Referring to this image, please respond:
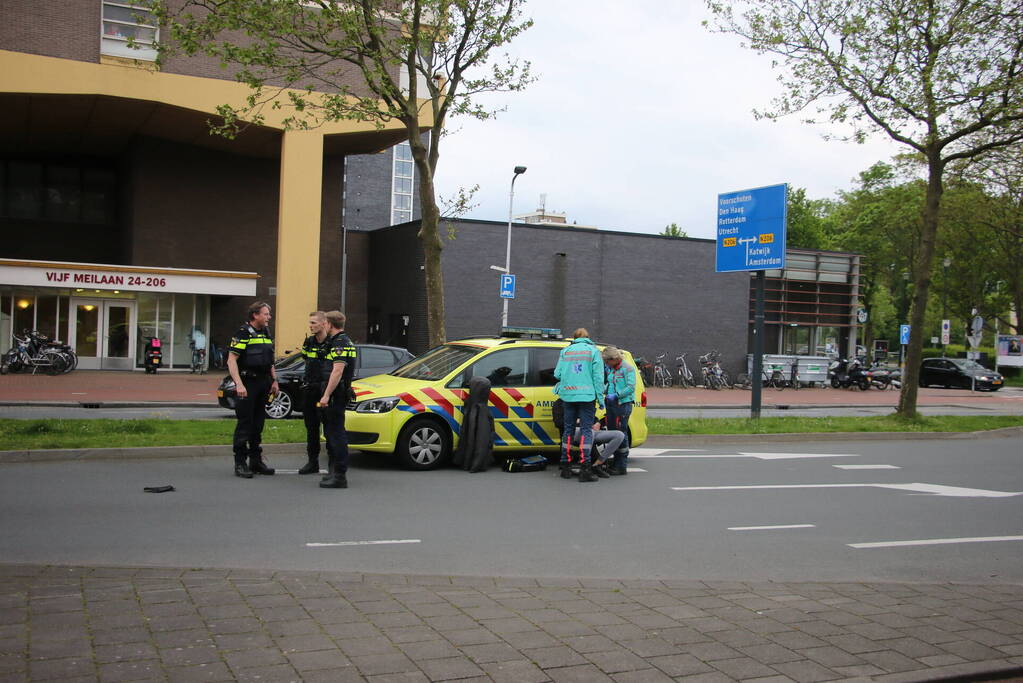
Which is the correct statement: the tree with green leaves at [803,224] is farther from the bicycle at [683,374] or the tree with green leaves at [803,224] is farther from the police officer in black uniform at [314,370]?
the police officer in black uniform at [314,370]

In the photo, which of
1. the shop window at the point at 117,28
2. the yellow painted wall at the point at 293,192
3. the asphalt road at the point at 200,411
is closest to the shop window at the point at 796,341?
the asphalt road at the point at 200,411

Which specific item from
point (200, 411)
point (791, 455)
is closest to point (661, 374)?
point (200, 411)

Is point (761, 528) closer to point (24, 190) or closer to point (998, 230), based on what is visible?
point (24, 190)

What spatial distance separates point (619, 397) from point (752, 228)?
9.22 meters

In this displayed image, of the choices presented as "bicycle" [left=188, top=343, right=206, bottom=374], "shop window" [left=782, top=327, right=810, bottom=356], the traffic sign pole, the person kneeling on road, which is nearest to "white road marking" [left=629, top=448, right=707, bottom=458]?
the person kneeling on road

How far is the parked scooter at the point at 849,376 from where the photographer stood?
1524 inches

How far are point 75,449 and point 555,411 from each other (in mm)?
5617

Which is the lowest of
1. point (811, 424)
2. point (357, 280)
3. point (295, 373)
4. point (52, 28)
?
point (811, 424)

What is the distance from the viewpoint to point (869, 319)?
69.0m

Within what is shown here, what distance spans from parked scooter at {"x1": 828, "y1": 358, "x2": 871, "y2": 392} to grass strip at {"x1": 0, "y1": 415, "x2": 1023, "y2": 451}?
20.9m

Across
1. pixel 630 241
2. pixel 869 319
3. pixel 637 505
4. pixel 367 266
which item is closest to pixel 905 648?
pixel 637 505

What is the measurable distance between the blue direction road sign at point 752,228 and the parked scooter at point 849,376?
21.2 meters

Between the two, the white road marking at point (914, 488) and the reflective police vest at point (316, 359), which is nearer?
the reflective police vest at point (316, 359)

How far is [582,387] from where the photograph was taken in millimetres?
10523
